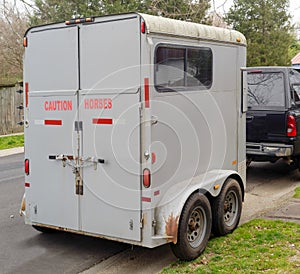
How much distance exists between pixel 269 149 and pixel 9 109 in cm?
1295

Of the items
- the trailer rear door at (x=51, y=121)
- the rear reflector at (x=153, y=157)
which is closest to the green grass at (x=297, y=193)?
the rear reflector at (x=153, y=157)

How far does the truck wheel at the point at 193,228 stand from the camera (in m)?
5.09

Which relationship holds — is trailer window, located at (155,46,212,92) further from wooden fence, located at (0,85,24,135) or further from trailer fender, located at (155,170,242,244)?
wooden fence, located at (0,85,24,135)

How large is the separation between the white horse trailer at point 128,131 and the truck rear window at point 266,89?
3244 mm

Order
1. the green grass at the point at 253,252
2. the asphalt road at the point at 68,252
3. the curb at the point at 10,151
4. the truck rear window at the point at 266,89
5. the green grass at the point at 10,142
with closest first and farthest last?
the green grass at the point at 253,252 → the asphalt road at the point at 68,252 → the truck rear window at the point at 266,89 → the curb at the point at 10,151 → the green grass at the point at 10,142

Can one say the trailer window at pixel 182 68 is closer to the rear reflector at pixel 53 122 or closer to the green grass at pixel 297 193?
the rear reflector at pixel 53 122

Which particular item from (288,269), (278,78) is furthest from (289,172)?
(288,269)

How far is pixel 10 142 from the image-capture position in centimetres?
1647

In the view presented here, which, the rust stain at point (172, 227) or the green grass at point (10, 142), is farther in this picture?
the green grass at point (10, 142)

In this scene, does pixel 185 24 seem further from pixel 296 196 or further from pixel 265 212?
pixel 296 196

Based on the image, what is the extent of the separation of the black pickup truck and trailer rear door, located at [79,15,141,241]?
462 centimetres

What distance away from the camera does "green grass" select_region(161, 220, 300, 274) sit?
498 centimetres

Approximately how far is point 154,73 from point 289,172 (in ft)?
21.9

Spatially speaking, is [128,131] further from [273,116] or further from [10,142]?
[10,142]
